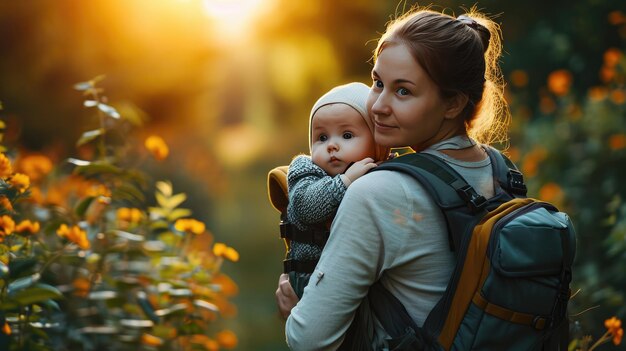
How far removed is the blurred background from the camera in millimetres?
5152

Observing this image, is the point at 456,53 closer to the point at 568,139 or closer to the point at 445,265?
the point at 445,265

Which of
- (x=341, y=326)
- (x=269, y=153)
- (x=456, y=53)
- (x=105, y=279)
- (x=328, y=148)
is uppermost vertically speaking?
(x=456, y=53)

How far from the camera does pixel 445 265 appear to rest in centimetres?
198

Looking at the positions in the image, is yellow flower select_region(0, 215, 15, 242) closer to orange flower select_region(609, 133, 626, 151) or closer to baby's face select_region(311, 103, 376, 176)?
baby's face select_region(311, 103, 376, 176)

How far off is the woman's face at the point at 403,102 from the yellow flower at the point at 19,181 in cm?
127

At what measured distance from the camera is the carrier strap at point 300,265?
2.25 metres

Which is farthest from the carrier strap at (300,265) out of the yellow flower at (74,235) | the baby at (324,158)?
the yellow flower at (74,235)

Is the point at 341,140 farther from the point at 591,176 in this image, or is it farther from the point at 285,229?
the point at 591,176

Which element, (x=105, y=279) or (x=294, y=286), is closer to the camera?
(x=294, y=286)

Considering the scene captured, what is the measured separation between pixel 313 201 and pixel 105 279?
176 cm

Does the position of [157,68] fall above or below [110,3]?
below

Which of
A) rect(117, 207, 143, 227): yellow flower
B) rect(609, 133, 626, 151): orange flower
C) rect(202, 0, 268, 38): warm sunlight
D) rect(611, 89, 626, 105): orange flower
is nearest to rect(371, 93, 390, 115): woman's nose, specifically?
rect(117, 207, 143, 227): yellow flower

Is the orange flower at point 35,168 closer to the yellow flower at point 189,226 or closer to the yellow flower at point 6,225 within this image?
the yellow flower at point 189,226

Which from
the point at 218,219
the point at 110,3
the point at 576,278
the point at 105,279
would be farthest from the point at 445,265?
the point at 110,3
